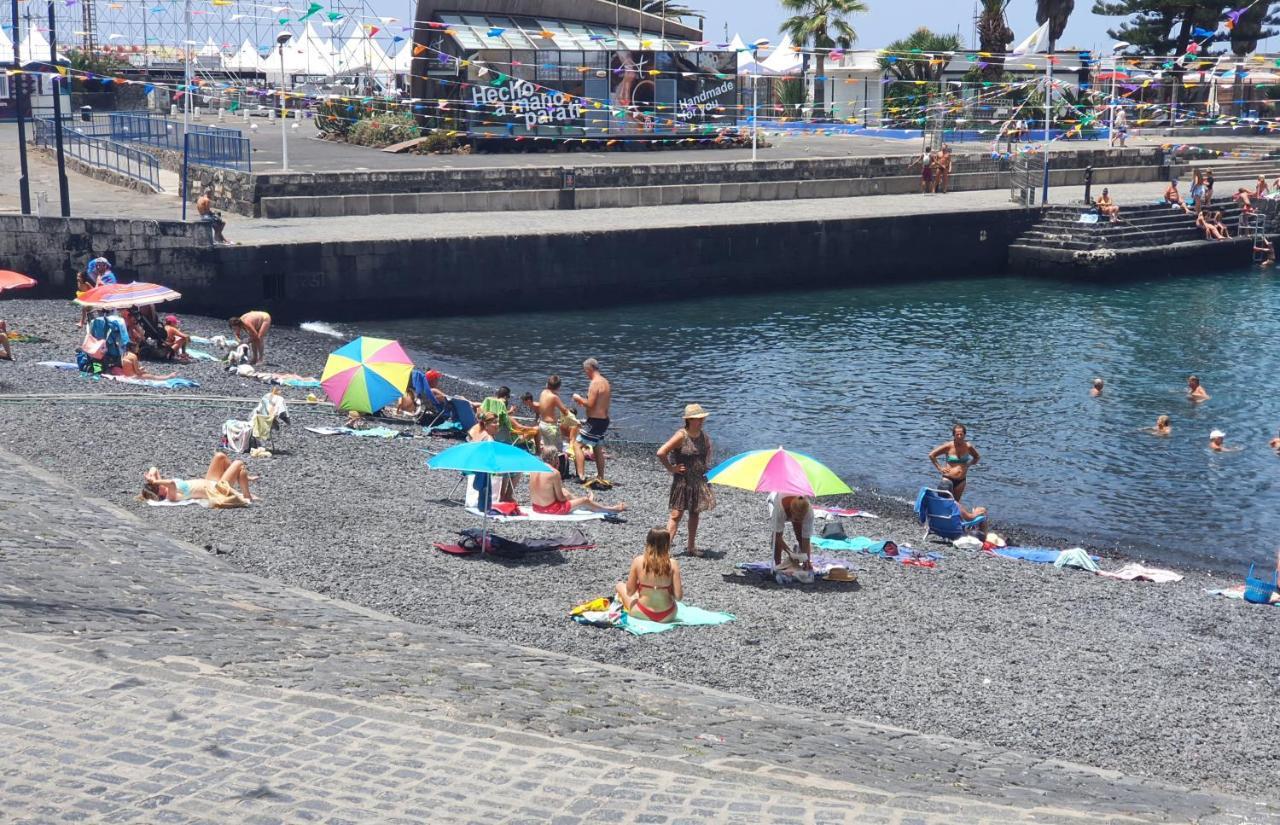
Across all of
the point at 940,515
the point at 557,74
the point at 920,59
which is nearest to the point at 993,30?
the point at 920,59

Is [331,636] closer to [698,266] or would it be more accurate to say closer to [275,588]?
[275,588]

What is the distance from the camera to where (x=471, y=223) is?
34.4 metres

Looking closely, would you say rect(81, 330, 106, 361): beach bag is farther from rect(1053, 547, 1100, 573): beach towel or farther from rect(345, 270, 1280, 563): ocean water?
rect(1053, 547, 1100, 573): beach towel

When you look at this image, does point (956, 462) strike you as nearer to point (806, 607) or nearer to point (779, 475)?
point (779, 475)

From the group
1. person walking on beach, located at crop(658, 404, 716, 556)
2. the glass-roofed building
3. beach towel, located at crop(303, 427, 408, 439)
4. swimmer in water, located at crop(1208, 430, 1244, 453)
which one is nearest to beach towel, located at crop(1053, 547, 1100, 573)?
person walking on beach, located at crop(658, 404, 716, 556)

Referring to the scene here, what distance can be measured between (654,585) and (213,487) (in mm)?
5009

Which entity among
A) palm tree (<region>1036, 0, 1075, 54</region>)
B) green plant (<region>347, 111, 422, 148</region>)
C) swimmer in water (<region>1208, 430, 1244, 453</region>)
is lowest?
swimmer in water (<region>1208, 430, 1244, 453</region>)

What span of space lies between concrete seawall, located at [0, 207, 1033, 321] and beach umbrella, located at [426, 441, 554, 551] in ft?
57.6

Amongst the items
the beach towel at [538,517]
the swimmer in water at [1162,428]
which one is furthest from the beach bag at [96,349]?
the swimmer in water at [1162,428]

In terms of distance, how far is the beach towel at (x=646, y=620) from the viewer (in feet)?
36.0

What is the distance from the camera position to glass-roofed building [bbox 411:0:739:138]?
44.4 metres

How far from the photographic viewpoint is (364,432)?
18516mm

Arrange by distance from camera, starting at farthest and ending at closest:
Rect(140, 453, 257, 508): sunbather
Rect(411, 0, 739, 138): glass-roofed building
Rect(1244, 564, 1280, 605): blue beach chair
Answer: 1. Rect(411, 0, 739, 138): glass-roofed building
2. Rect(140, 453, 257, 508): sunbather
3. Rect(1244, 564, 1280, 605): blue beach chair

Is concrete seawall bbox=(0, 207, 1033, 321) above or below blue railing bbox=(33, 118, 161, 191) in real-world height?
below
